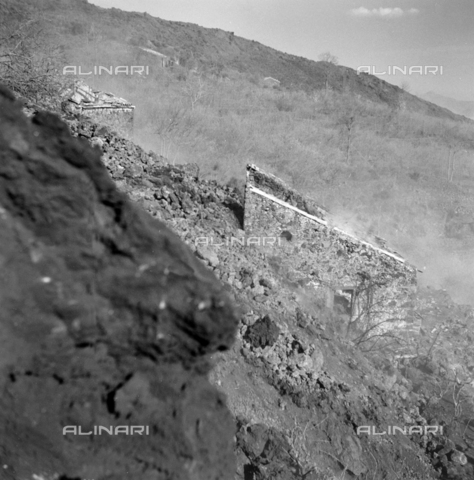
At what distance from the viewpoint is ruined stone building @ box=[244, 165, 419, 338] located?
9.13m

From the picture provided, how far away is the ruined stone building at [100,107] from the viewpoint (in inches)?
456

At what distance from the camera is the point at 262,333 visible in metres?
6.21

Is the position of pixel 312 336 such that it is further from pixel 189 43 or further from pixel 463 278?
pixel 189 43

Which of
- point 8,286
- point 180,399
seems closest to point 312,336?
point 180,399

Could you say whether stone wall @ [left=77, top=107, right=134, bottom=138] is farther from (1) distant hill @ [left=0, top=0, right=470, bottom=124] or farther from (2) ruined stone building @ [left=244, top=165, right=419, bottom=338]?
(1) distant hill @ [left=0, top=0, right=470, bottom=124]

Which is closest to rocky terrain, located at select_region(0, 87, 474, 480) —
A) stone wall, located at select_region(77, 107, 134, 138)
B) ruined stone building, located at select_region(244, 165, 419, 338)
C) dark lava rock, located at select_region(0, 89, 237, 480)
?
dark lava rock, located at select_region(0, 89, 237, 480)

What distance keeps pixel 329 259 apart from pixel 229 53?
190 feet

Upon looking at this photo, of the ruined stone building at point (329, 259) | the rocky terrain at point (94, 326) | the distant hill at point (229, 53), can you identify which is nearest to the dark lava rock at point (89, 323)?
the rocky terrain at point (94, 326)

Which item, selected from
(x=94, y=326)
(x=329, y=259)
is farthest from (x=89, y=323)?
(x=329, y=259)

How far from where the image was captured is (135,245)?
2125 mm

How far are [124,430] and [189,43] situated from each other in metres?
62.4

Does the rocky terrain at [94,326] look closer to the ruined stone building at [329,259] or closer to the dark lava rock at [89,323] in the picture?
the dark lava rock at [89,323]

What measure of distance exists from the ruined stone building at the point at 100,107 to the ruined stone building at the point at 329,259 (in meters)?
4.30

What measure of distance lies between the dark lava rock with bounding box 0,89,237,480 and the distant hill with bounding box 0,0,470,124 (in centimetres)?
4563
